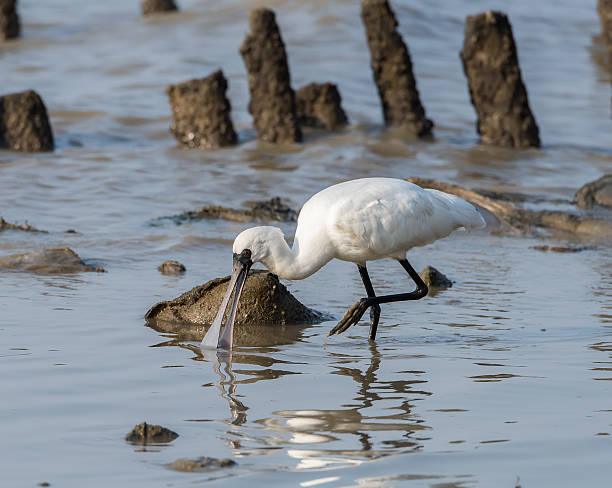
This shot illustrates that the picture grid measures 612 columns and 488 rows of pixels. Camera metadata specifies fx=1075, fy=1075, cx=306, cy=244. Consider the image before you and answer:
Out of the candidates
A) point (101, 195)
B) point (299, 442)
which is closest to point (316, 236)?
point (299, 442)

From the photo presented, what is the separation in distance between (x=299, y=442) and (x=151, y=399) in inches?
36.1

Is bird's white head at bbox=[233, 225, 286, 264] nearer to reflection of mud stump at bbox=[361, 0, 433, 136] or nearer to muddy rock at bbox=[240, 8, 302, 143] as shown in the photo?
muddy rock at bbox=[240, 8, 302, 143]

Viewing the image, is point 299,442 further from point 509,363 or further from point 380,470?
point 509,363

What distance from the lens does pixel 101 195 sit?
40.8 feet

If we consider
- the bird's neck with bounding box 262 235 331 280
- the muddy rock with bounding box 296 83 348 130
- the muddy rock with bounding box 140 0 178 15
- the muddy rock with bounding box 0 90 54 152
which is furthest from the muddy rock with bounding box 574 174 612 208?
the muddy rock with bounding box 140 0 178 15

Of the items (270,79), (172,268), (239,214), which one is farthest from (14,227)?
(270,79)

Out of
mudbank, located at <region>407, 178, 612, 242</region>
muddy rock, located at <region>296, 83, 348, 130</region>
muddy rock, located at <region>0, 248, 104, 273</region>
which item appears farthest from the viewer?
muddy rock, located at <region>296, 83, 348, 130</region>

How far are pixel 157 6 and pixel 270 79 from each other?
15.2m

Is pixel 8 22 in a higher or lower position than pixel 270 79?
higher

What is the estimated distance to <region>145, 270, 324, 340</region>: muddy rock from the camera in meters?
6.79

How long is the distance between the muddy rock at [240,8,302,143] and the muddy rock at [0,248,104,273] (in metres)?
7.87

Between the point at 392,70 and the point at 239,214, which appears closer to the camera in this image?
the point at 239,214

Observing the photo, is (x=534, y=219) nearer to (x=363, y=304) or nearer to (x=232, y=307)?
(x=363, y=304)

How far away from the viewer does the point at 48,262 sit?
838cm
